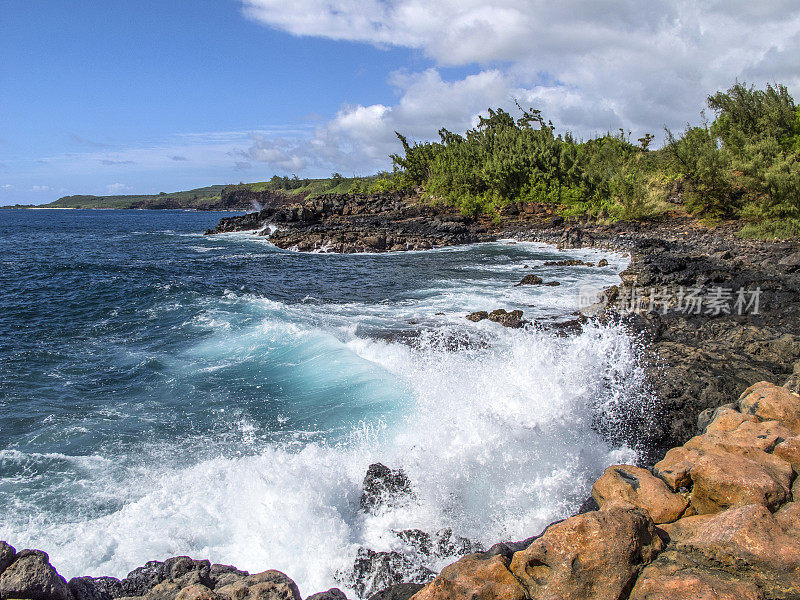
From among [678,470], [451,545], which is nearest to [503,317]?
[678,470]

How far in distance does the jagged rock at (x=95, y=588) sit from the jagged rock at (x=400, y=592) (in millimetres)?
2734

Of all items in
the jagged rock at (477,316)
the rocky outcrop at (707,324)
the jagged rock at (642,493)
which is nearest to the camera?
the jagged rock at (642,493)

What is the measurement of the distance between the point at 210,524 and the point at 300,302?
14788 mm

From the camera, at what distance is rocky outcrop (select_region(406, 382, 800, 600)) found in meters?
3.68

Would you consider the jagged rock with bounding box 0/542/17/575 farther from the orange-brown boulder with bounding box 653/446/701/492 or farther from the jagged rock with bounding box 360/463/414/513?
the orange-brown boulder with bounding box 653/446/701/492

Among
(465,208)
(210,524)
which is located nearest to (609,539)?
(210,524)

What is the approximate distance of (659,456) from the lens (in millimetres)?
7730

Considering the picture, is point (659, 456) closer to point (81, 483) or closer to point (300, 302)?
point (81, 483)

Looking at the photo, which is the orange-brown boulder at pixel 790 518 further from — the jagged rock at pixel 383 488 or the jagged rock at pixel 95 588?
the jagged rock at pixel 95 588

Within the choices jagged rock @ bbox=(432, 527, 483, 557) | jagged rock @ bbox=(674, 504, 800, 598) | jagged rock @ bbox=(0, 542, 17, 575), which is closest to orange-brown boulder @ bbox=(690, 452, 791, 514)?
jagged rock @ bbox=(674, 504, 800, 598)

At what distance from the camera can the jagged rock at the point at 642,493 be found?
199 inches

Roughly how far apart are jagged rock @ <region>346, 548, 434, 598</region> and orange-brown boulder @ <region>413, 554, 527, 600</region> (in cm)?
149

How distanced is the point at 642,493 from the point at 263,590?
4207mm

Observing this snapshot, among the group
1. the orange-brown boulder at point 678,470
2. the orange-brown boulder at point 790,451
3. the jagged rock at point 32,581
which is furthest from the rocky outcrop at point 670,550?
the jagged rock at point 32,581
